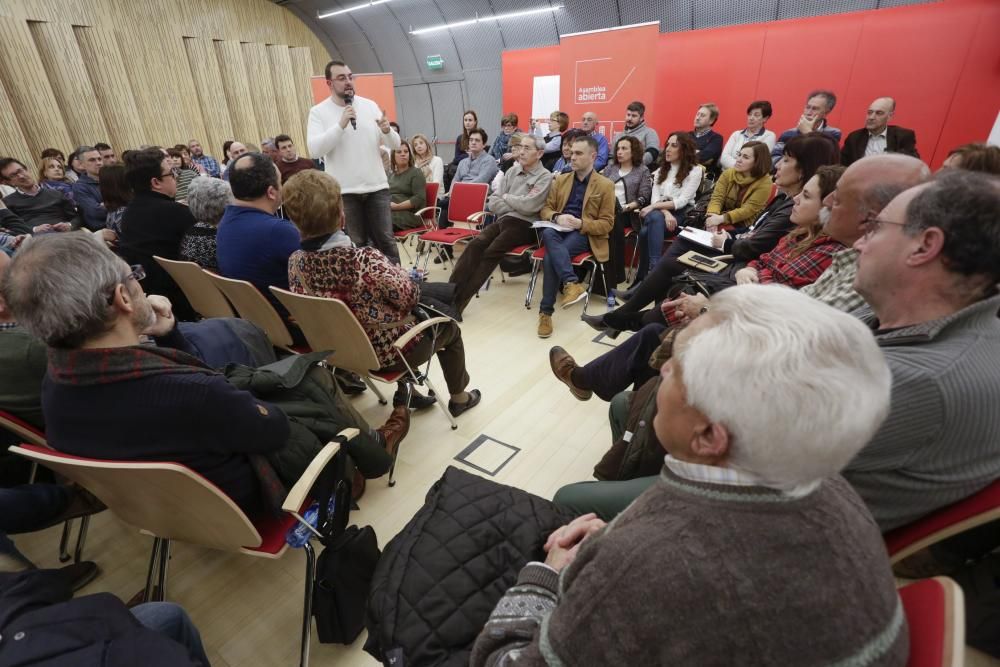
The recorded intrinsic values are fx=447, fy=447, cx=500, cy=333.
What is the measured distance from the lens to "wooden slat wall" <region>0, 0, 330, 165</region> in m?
6.89

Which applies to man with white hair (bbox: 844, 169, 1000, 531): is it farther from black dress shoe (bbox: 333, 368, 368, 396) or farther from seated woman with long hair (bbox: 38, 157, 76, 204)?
seated woman with long hair (bbox: 38, 157, 76, 204)

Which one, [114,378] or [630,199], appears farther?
[630,199]

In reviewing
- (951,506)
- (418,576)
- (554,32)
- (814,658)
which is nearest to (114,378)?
(418,576)

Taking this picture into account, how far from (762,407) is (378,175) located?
391 centimetres

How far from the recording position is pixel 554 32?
9539mm

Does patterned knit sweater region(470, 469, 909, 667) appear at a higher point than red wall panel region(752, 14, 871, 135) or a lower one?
lower

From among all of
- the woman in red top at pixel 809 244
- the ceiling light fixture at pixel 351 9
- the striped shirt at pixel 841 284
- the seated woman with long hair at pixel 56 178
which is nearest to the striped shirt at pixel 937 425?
the striped shirt at pixel 841 284

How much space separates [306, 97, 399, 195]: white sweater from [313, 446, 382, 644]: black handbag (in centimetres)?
306

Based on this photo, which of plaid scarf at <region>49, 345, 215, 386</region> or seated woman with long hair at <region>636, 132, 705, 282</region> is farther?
seated woman with long hair at <region>636, 132, 705, 282</region>

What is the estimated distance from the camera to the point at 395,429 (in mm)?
2168

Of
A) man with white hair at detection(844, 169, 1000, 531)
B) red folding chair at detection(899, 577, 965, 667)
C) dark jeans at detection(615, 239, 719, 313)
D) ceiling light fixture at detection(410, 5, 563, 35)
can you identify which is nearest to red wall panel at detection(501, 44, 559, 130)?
ceiling light fixture at detection(410, 5, 563, 35)

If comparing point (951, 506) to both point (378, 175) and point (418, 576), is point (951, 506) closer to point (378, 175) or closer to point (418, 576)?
point (418, 576)

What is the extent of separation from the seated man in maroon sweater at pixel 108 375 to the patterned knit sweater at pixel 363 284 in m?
0.86

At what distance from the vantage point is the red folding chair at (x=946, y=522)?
2.89 ft
